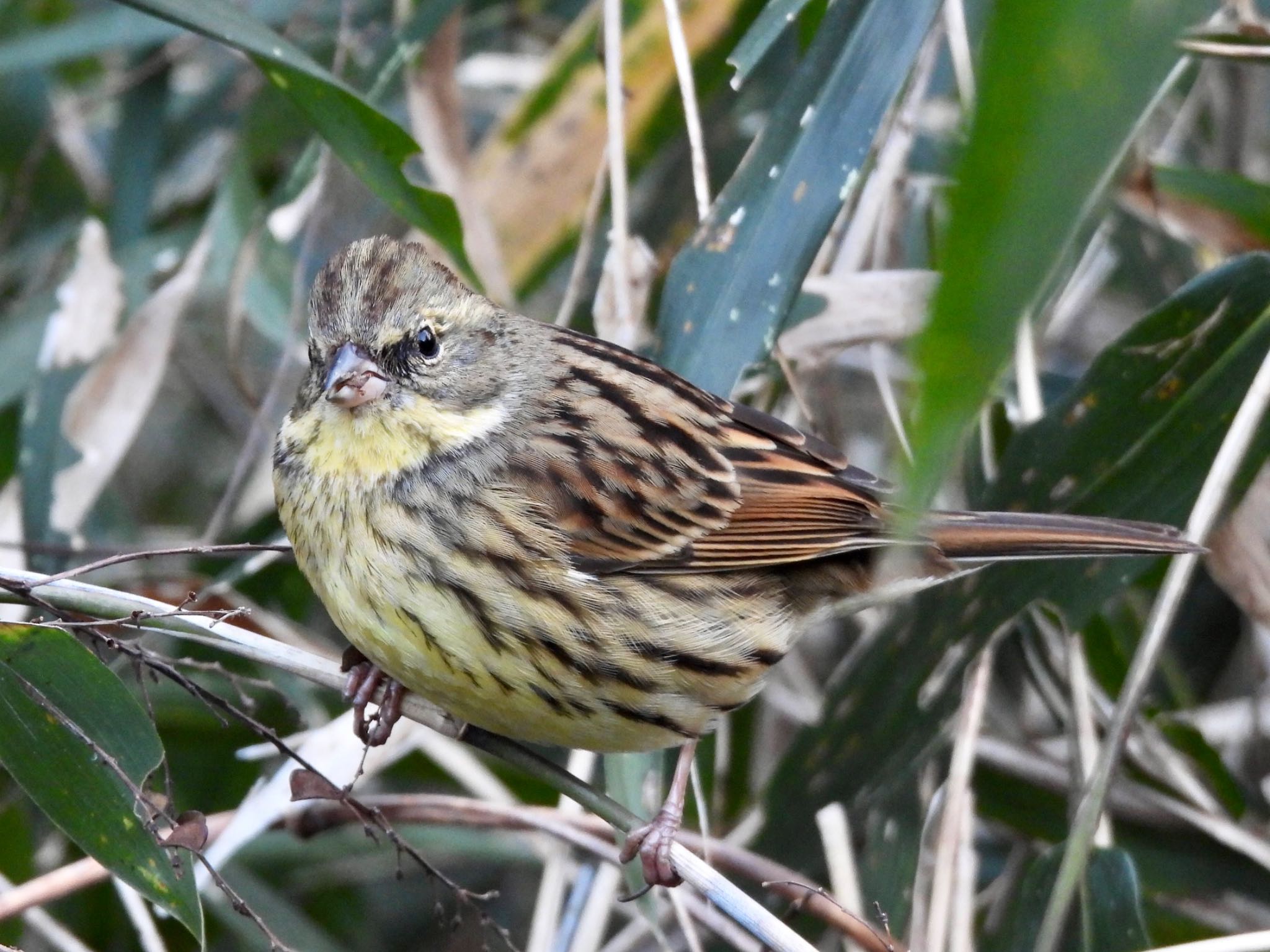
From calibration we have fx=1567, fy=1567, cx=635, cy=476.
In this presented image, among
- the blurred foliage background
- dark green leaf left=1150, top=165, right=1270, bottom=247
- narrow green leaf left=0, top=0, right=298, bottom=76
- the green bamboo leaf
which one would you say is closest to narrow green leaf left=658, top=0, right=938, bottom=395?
the blurred foliage background

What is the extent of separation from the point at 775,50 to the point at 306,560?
6.31 ft

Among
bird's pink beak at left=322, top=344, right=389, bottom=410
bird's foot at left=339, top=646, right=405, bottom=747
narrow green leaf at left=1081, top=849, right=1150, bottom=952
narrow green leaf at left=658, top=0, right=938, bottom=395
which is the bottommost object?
narrow green leaf at left=1081, top=849, right=1150, bottom=952

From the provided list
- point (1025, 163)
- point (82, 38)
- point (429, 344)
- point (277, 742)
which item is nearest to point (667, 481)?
point (429, 344)

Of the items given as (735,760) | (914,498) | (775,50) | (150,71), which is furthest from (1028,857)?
(150,71)

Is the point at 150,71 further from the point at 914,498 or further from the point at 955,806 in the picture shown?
the point at 914,498

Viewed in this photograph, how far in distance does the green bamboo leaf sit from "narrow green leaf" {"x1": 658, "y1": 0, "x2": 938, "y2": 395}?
0.53 m

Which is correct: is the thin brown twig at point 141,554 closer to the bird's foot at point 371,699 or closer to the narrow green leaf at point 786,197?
the bird's foot at point 371,699

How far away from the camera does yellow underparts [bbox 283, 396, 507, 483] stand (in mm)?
2246

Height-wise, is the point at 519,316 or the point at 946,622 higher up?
the point at 519,316

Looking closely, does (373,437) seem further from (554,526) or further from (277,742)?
(277,742)

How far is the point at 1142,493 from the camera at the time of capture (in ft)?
8.36

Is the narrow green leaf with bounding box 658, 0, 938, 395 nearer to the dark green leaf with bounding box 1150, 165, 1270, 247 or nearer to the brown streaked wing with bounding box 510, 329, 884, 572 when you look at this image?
the brown streaked wing with bounding box 510, 329, 884, 572

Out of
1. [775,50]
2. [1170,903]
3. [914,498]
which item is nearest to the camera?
[914,498]

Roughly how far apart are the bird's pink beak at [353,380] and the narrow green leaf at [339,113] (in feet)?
1.03
